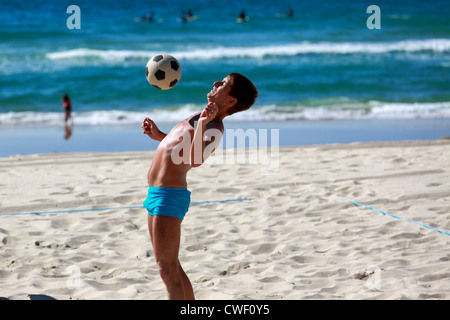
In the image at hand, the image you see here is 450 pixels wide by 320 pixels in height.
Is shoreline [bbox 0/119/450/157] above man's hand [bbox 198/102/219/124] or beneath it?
beneath

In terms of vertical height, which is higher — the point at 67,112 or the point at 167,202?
the point at 167,202

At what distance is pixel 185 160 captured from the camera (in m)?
3.53

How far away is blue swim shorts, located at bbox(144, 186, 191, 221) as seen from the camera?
136 inches

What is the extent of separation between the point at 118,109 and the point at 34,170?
853 cm

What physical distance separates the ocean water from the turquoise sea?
0.05 metres

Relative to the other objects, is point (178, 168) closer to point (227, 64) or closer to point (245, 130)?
point (245, 130)

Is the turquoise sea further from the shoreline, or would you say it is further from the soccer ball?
the soccer ball

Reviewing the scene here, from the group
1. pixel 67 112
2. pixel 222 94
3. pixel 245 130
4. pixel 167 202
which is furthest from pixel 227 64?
pixel 167 202

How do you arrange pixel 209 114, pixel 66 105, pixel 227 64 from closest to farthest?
pixel 209 114 → pixel 66 105 → pixel 227 64

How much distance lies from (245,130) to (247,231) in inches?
283

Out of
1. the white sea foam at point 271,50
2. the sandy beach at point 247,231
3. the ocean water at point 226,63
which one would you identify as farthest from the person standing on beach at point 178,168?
the white sea foam at point 271,50

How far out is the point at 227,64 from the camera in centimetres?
2389

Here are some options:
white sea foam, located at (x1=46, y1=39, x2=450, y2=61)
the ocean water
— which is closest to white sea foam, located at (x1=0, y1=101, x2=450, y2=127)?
the ocean water

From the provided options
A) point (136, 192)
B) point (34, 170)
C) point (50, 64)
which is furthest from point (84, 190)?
point (50, 64)
